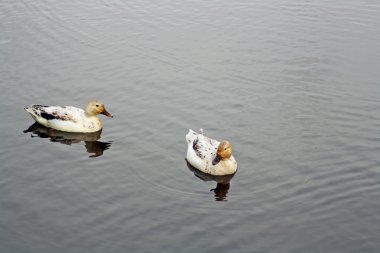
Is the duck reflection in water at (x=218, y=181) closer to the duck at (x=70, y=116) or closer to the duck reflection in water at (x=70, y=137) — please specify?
the duck reflection in water at (x=70, y=137)

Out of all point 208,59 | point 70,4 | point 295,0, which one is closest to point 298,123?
point 208,59

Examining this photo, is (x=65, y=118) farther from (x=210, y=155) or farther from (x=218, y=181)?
(x=218, y=181)

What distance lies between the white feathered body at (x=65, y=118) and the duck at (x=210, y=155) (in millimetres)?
3109

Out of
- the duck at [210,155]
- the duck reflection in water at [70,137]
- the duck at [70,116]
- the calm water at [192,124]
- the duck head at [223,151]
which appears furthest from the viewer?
the duck at [70,116]

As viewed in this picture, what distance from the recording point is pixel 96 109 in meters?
19.4

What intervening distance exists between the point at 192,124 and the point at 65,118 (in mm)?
3526

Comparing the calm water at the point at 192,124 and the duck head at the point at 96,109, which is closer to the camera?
the calm water at the point at 192,124

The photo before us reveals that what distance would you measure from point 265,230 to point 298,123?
534 centimetres

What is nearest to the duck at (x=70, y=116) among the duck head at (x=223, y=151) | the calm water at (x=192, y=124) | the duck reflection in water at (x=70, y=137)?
the duck reflection in water at (x=70, y=137)

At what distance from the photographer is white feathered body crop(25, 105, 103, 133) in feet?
63.4

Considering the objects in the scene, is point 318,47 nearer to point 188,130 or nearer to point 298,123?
point 298,123

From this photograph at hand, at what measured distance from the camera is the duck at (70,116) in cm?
1931

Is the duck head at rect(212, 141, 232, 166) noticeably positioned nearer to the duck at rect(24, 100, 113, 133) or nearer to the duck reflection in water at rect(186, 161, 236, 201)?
the duck reflection in water at rect(186, 161, 236, 201)

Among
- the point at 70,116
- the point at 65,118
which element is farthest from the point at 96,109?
the point at 65,118
